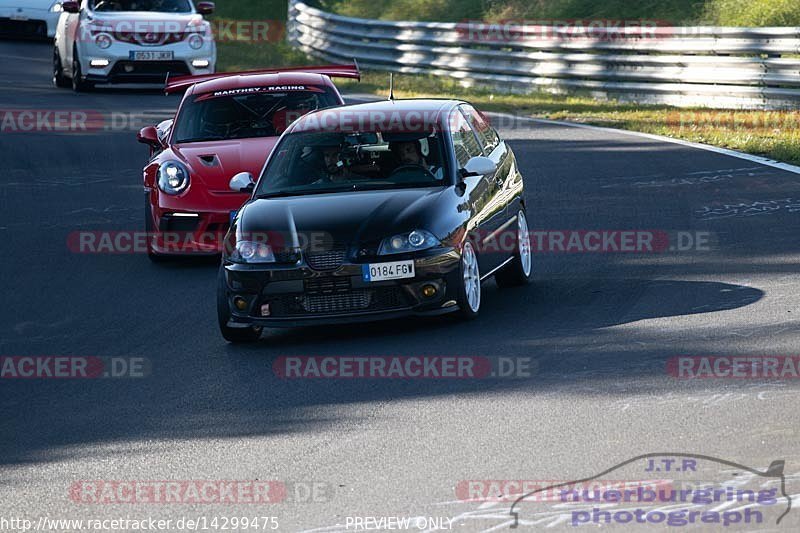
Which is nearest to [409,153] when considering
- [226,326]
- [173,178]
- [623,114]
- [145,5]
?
[226,326]

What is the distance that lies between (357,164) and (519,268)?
141 cm

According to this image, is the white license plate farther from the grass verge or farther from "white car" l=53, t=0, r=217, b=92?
"white car" l=53, t=0, r=217, b=92

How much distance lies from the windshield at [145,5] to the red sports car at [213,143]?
35.8ft

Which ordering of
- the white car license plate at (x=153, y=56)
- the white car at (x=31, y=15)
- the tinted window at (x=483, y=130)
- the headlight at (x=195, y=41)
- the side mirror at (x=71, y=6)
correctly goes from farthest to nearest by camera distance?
1. the white car at (x=31, y=15)
2. the side mirror at (x=71, y=6)
3. the headlight at (x=195, y=41)
4. the white car license plate at (x=153, y=56)
5. the tinted window at (x=483, y=130)

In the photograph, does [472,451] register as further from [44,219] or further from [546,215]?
[44,219]

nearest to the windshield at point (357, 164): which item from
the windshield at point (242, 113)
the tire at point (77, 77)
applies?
the windshield at point (242, 113)

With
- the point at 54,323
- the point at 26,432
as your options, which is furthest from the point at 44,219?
the point at 26,432

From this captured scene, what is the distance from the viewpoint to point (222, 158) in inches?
471

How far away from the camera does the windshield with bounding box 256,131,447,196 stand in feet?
31.5

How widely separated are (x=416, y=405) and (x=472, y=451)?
953 mm

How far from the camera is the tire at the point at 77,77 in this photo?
23.5 meters

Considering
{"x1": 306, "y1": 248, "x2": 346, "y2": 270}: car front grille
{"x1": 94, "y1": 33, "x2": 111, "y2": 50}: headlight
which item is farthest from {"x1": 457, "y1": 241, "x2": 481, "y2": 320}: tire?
{"x1": 94, "y1": 33, "x2": 111, "y2": 50}: headlight

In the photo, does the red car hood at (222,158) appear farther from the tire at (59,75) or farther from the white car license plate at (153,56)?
the tire at (59,75)

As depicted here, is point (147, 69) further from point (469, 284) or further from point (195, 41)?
point (469, 284)
